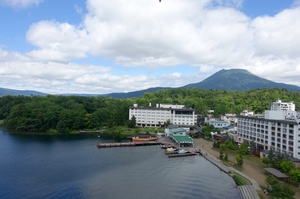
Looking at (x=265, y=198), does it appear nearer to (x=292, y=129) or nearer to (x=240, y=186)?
(x=240, y=186)

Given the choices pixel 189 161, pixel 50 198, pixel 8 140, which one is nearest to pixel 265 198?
pixel 189 161

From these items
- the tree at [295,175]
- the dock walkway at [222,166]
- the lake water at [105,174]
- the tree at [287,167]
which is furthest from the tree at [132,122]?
the tree at [295,175]

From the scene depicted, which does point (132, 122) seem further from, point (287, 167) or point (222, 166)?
point (287, 167)

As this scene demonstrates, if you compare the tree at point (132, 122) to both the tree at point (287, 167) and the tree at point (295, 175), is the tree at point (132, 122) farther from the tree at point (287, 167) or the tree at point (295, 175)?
the tree at point (295, 175)

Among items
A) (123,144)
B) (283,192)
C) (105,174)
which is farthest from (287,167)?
(123,144)

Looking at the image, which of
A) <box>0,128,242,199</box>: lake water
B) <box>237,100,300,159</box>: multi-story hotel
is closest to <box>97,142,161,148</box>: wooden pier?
<box>0,128,242,199</box>: lake water

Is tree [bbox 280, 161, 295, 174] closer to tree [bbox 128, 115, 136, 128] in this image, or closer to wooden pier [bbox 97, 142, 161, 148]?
wooden pier [bbox 97, 142, 161, 148]

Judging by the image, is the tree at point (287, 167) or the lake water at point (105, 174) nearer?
the lake water at point (105, 174)
